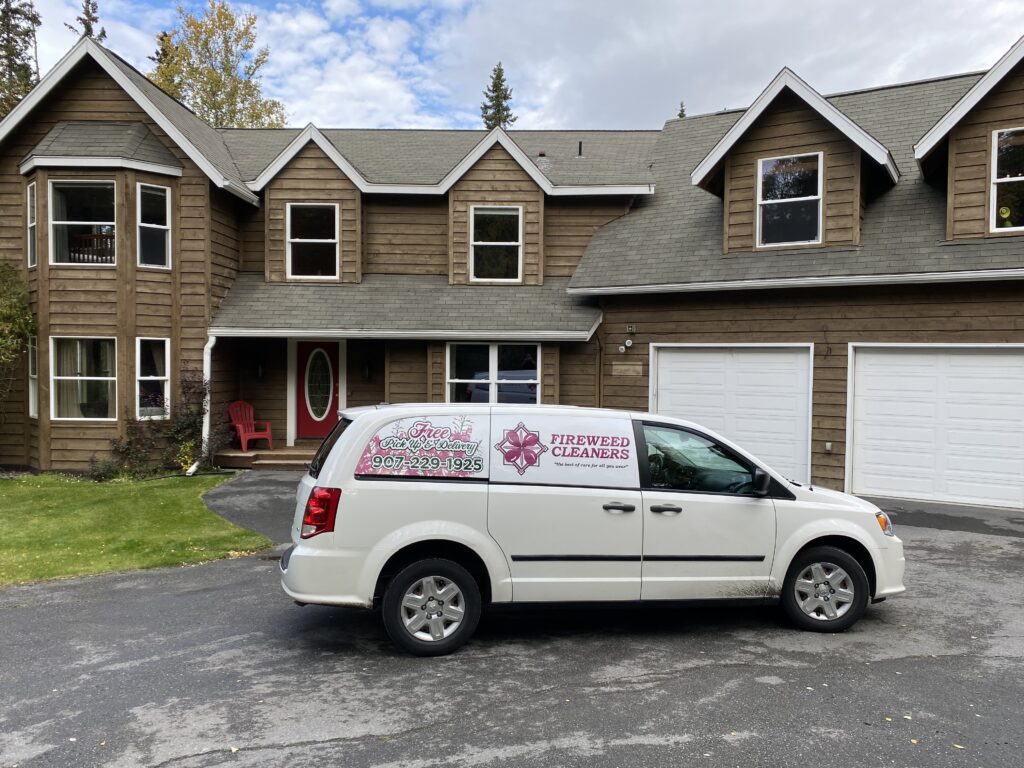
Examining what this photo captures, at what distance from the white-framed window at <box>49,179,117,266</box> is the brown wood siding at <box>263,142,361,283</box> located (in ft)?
9.20

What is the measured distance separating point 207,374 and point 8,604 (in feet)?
23.2

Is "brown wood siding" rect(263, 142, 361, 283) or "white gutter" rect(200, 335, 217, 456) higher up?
"brown wood siding" rect(263, 142, 361, 283)

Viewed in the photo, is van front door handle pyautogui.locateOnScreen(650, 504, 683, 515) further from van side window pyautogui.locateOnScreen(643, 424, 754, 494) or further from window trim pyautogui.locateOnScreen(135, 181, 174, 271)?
window trim pyautogui.locateOnScreen(135, 181, 174, 271)

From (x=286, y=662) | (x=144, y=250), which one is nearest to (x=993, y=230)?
(x=286, y=662)

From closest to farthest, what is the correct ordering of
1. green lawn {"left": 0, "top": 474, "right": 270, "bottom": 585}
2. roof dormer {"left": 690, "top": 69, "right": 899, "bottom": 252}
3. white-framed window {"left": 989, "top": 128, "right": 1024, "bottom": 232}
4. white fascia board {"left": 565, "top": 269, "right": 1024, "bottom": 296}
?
green lawn {"left": 0, "top": 474, "right": 270, "bottom": 585} → white fascia board {"left": 565, "top": 269, "right": 1024, "bottom": 296} → white-framed window {"left": 989, "top": 128, "right": 1024, "bottom": 232} → roof dormer {"left": 690, "top": 69, "right": 899, "bottom": 252}

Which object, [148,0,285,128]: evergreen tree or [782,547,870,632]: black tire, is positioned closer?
[782,547,870,632]: black tire

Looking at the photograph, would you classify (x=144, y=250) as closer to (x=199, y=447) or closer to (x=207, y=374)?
(x=207, y=374)

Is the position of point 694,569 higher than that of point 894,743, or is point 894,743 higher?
point 694,569

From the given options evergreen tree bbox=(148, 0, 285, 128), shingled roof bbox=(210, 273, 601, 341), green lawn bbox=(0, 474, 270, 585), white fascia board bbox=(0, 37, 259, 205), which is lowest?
green lawn bbox=(0, 474, 270, 585)

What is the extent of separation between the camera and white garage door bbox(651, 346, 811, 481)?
37.0 feet

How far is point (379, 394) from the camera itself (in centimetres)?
1429

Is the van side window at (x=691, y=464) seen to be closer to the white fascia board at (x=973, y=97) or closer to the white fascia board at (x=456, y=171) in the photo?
the white fascia board at (x=973, y=97)

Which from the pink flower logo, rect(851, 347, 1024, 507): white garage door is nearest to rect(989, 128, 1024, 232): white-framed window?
rect(851, 347, 1024, 507): white garage door

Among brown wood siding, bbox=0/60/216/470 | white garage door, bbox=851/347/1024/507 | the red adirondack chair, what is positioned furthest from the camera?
the red adirondack chair
